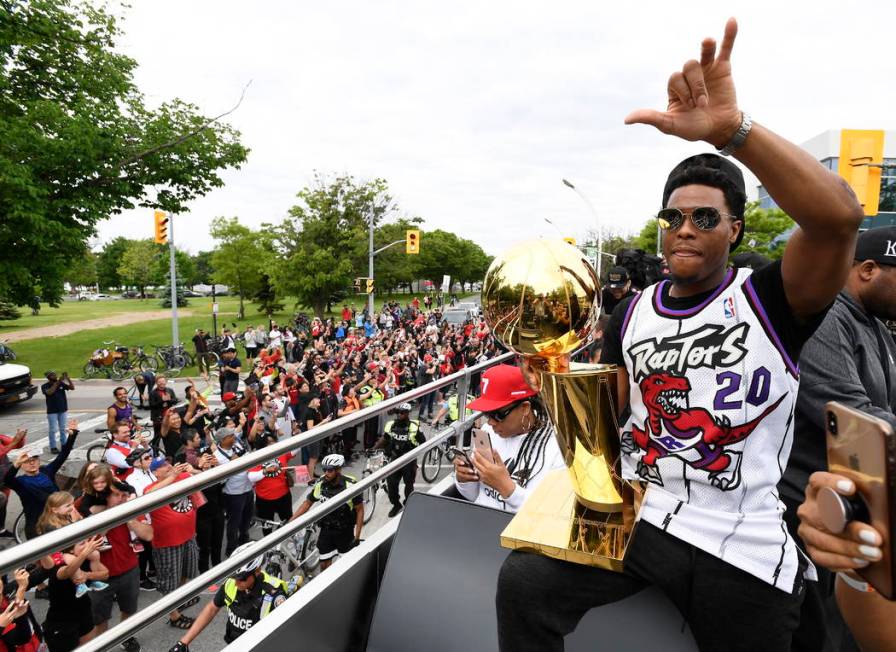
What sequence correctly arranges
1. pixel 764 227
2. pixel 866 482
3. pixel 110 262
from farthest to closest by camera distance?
pixel 110 262
pixel 764 227
pixel 866 482

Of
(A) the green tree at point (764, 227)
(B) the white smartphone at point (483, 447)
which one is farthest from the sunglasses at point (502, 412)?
(A) the green tree at point (764, 227)

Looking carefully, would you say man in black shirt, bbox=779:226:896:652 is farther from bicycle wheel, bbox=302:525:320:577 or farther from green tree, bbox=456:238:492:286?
green tree, bbox=456:238:492:286

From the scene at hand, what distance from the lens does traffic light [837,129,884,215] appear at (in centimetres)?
607

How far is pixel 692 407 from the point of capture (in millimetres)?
1352

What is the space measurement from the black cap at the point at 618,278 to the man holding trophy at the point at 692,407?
11.4ft

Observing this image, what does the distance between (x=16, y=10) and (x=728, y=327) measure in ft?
36.6

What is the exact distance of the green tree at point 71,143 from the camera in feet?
25.8

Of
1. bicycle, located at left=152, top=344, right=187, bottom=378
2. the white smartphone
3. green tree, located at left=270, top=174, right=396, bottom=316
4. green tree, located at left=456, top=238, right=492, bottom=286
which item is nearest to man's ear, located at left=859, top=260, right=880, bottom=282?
the white smartphone

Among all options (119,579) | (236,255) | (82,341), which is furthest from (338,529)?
(236,255)

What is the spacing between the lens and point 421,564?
2186 millimetres

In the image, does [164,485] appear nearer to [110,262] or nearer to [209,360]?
[209,360]

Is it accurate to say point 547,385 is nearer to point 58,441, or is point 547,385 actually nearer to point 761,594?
point 761,594

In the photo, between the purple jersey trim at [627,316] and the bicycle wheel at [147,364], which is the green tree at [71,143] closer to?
the purple jersey trim at [627,316]

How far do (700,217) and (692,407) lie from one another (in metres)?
0.53
